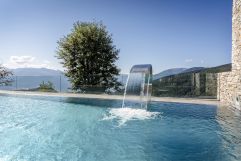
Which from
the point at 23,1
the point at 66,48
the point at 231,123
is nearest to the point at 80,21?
the point at 66,48

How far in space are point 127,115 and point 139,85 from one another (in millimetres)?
4799

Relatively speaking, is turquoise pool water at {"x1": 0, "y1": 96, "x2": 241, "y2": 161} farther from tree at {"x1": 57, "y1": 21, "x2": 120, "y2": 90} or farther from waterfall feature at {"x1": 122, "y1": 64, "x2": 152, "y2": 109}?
tree at {"x1": 57, "y1": 21, "x2": 120, "y2": 90}

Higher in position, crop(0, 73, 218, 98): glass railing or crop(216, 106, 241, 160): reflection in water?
crop(0, 73, 218, 98): glass railing

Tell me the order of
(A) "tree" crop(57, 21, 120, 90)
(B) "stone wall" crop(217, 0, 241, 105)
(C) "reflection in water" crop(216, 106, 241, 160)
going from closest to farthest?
(C) "reflection in water" crop(216, 106, 241, 160) → (B) "stone wall" crop(217, 0, 241, 105) → (A) "tree" crop(57, 21, 120, 90)

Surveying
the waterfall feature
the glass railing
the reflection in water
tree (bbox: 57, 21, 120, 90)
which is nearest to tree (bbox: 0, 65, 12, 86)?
tree (bbox: 57, 21, 120, 90)

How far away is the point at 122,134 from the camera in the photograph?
367 inches

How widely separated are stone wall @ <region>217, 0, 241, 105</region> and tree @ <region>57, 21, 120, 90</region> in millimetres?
10661

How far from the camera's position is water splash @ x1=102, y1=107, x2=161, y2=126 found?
12141mm

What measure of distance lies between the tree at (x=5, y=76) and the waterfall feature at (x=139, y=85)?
1377 cm

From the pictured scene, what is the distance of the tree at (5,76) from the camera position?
27.5 meters

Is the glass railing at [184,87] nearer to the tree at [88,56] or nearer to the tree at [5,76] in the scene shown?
the tree at [88,56]

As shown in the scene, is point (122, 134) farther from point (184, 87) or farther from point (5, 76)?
point (5, 76)

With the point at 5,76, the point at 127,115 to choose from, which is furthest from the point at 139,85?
the point at 5,76

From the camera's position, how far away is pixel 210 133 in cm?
934
